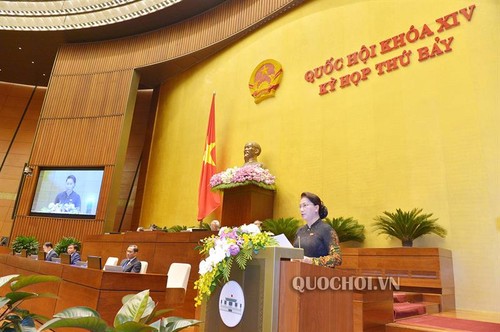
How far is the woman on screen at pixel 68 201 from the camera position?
879cm

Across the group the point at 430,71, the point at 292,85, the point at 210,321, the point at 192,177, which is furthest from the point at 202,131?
the point at 210,321

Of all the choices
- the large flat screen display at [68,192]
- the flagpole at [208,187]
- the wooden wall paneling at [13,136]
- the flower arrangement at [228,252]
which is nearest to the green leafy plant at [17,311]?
the flower arrangement at [228,252]

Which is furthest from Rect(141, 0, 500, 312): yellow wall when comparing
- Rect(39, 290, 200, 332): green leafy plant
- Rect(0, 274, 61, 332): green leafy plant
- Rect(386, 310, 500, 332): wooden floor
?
Rect(0, 274, 61, 332): green leafy plant

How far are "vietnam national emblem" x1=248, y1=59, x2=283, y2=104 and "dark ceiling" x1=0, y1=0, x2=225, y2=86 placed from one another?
8.54ft

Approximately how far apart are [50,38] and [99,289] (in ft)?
33.2

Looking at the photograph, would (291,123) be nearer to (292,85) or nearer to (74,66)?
(292,85)

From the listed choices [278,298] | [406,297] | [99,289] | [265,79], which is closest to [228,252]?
[278,298]

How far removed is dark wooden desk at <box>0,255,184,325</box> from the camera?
8.73ft

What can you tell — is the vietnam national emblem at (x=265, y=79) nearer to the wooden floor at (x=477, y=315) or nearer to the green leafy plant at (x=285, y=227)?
the green leafy plant at (x=285, y=227)

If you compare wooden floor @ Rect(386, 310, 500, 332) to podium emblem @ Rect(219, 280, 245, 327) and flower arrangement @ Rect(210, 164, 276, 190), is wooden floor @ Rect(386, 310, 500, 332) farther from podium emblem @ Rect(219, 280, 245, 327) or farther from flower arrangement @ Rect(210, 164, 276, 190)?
flower arrangement @ Rect(210, 164, 276, 190)

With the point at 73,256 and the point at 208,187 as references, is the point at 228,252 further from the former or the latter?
the point at 208,187

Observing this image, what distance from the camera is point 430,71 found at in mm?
4973

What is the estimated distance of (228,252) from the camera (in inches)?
60.2

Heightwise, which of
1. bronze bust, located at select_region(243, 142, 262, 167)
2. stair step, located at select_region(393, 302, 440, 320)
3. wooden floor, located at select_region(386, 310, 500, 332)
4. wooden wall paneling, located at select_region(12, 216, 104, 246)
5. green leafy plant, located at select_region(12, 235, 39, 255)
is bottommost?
wooden floor, located at select_region(386, 310, 500, 332)
